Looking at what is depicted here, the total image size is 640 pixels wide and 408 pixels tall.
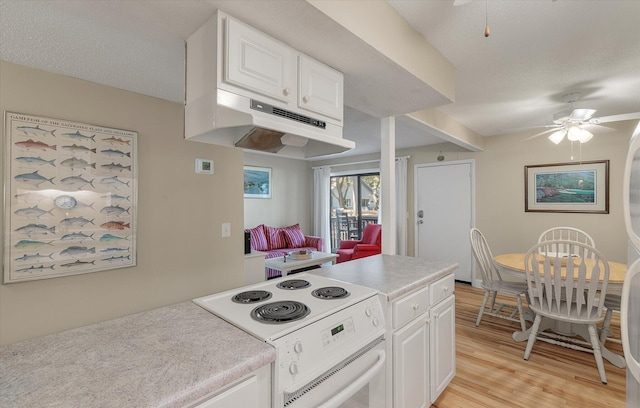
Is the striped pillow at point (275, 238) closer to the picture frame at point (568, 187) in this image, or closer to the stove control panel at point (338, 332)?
the picture frame at point (568, 187)

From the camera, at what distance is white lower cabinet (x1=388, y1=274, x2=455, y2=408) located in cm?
149

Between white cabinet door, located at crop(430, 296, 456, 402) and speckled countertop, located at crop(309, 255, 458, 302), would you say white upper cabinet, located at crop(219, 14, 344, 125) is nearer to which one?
speckled countertop, located at crop(309, 255, 458, 302)

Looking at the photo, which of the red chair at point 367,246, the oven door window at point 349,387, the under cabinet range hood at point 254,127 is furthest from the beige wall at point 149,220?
the red chair at point 367,246

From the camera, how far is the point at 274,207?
5.99 m

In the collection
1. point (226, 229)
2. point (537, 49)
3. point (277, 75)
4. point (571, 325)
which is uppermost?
point (537, 49)

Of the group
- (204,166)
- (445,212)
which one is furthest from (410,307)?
(445,212)

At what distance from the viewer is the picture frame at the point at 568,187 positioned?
362 centimetres

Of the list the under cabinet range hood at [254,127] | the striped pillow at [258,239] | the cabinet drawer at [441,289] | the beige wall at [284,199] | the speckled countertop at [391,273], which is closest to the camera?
the under cabinet range hood at [254,127]

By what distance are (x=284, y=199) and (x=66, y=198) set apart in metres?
4.42

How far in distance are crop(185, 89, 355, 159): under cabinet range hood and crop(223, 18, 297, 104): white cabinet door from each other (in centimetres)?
7

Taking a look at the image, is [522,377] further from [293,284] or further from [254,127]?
[254,127]

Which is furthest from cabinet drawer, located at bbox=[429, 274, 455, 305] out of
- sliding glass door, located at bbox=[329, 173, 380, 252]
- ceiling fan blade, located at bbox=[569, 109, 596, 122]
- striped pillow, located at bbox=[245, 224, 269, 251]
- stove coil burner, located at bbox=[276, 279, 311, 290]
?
sliding glass door, located at bbox=[329, 173, 380, 252]

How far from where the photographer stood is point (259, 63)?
1262 mm

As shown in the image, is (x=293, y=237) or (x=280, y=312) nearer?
(x=280, y=312)
